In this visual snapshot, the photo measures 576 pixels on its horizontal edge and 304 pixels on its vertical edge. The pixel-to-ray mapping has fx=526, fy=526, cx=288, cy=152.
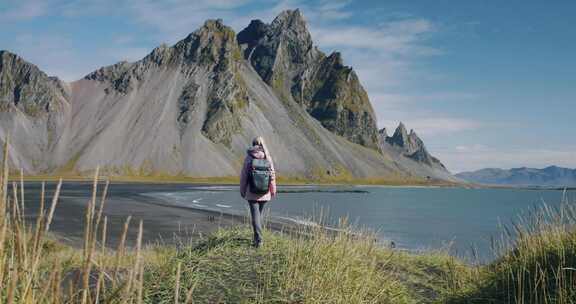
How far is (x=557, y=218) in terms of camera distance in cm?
939

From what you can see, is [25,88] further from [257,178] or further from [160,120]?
[257,178]

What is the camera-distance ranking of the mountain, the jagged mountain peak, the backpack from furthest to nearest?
the jagged mountain peak → the mountain → the backpack

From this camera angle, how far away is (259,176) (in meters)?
10.9

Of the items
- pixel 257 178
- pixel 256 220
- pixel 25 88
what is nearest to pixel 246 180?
pixel 257 178

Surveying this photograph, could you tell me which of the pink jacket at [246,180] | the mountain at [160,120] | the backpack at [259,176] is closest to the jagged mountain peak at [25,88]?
the mountain at [160,120]

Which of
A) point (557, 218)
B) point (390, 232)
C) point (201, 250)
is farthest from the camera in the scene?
point (390, 232)

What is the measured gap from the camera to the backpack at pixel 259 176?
10.9 metres

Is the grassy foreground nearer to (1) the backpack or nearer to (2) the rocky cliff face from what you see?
(1) the backpack

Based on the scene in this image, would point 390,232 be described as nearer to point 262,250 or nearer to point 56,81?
point 262,250

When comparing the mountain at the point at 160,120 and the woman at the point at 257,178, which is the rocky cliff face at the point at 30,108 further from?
the woman at the point at 257,178

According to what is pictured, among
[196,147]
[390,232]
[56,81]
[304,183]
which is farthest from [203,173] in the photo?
[390,232]

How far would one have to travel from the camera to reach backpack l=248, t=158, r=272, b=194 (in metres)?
10.9

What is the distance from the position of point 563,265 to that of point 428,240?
30.2 metres

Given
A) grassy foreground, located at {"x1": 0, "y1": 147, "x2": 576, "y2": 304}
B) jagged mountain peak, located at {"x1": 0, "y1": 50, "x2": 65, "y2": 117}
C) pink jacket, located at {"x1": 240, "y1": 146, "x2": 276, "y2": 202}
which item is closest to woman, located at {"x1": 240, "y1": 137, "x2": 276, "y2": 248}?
pink jacket, located at {"x1": 240, "y1": 146, "x2": 276, "y2": 202}
